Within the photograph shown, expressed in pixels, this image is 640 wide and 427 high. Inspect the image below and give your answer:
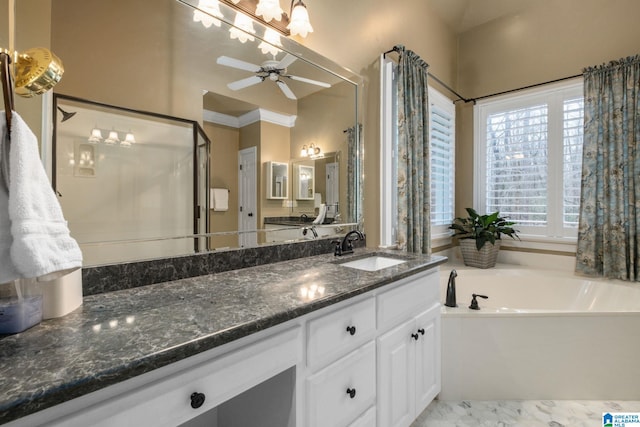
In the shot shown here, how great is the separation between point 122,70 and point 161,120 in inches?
8.0

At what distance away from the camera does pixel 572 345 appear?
1.95 m

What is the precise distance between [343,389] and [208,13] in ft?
5.45

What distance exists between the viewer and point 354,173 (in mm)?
2227

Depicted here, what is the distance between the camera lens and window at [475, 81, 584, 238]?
2.83m

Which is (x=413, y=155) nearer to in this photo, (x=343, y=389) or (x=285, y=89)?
(x=285, y=89)

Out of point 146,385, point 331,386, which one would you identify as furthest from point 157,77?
point 331,386

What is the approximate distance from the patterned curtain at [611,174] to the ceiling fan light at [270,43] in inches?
103

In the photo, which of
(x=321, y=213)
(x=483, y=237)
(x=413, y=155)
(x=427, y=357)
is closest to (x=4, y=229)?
(x=321, y=213)

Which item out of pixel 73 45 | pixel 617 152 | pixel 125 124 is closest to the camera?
pixel 73 45

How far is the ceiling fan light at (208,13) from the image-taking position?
4.45 feet

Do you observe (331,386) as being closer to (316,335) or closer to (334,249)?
(316,335)

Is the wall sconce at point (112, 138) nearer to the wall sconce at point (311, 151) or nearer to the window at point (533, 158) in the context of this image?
the wall sconce at point (311, 151)

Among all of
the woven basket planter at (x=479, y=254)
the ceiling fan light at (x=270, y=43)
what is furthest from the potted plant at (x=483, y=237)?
the ceiling fan light at (x=270, y=43)

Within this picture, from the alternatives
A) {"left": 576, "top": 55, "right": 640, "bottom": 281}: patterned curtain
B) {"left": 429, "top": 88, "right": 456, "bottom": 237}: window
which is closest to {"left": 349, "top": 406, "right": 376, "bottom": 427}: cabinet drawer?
{"left": 429, "top": 88, "right": 456, "bottom": 237}: window
